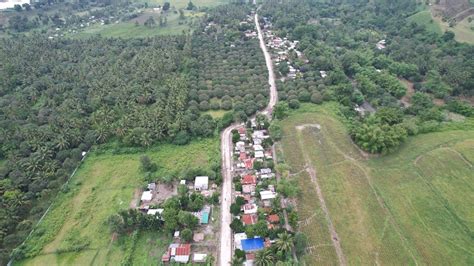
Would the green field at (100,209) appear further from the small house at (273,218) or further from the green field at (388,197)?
the green field at (388,197)

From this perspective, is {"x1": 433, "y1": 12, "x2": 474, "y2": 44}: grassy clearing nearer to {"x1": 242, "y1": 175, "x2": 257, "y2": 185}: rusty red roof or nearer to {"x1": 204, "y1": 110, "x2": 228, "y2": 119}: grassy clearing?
{"x1": 204, "y1": 110, "x2": 228, "y2": 119}: grassy clearing

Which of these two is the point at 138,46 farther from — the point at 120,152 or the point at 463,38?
the point at 463,38

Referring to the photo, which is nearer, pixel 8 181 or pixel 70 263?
pixel 70 263

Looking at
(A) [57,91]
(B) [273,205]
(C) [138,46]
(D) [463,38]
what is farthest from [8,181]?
(D) [463,38]

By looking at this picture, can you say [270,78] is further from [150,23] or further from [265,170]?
[150,23]

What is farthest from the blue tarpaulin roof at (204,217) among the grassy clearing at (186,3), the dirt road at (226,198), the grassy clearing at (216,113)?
the grassy clearing at (186,3)

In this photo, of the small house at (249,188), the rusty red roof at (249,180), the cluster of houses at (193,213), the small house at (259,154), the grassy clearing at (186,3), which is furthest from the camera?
the grassy clearing at (186,3)
